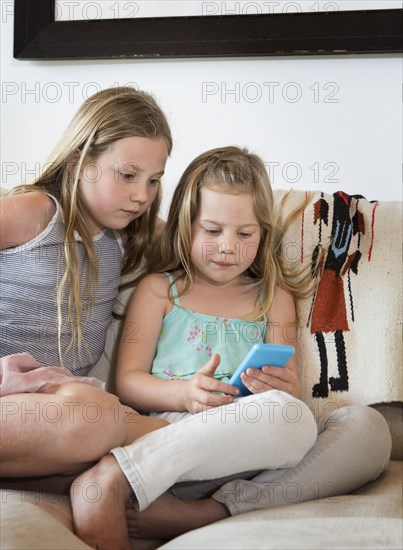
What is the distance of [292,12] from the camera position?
1827 millimetres

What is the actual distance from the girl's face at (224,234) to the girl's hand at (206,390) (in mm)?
241

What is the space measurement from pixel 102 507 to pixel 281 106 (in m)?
1.12

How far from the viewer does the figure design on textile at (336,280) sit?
4.75ft

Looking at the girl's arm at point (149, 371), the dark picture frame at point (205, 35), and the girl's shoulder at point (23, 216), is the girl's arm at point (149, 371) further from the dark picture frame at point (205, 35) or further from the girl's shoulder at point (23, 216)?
the dark picture frame at point (205, 35)

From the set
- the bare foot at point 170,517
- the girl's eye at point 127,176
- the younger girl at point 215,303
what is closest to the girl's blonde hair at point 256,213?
the younger girl at point 215,303

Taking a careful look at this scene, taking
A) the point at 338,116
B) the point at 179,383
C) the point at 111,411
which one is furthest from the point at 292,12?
the point at 111,411

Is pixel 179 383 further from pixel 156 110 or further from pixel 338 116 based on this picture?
pixel 338 116

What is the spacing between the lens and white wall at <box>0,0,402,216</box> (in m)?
1.83

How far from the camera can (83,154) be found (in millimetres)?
1459

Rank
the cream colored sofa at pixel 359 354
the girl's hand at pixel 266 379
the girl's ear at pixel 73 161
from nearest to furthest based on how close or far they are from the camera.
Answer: the cream colored sofa at pixel 359 354 → the girl's hand at pixel 266 379 → the girl's ear at pixel 73 161

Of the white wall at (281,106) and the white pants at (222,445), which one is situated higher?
the white wall at (281,106)

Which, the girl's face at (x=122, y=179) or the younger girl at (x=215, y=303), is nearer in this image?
the younger girl at (x=215, y=303)

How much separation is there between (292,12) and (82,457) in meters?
1.17

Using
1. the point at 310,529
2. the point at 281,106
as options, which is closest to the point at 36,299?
the point at 310,529
